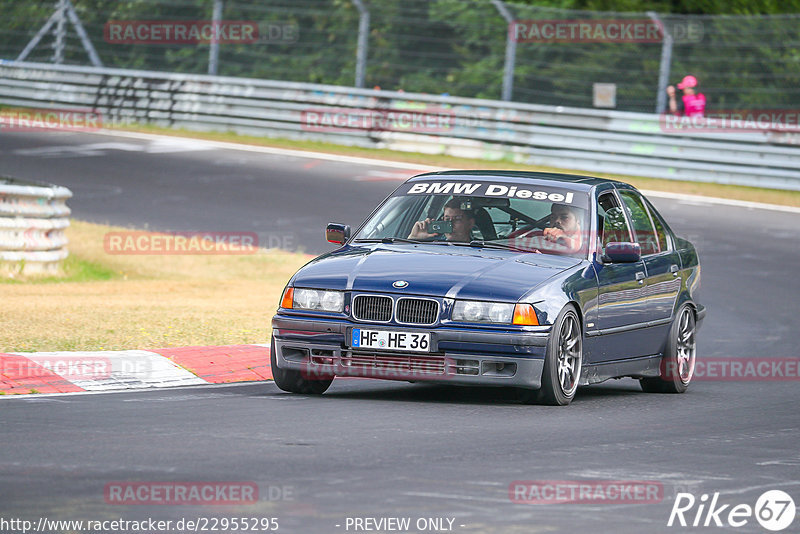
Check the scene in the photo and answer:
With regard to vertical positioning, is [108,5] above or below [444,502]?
above

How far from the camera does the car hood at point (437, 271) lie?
9.00 m

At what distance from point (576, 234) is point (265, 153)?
18.2 meters

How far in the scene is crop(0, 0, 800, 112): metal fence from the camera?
26094mm

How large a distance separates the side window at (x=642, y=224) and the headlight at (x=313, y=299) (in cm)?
277

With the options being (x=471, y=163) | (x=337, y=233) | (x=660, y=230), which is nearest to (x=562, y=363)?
(x=337, y=233)

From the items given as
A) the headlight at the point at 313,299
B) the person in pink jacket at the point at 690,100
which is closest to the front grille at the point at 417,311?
the headlight at the point at 313,299

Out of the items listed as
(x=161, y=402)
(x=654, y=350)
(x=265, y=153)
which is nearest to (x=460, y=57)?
(x=265, y=153)

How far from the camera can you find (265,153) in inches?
1097

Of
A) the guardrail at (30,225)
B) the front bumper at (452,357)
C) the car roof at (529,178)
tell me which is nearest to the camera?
the front bumper at (452,357)

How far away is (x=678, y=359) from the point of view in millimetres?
11188

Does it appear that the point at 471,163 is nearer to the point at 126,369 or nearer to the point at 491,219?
the point at 491,219

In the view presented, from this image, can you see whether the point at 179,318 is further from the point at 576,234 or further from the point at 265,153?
the point at 265,153

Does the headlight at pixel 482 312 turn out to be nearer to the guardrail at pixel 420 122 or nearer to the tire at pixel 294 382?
the tire at pixel 294 382

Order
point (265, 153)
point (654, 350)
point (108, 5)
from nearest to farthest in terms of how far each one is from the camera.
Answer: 1. point (654, 350)
2. point (265, 153)
3. point (108, 5)
